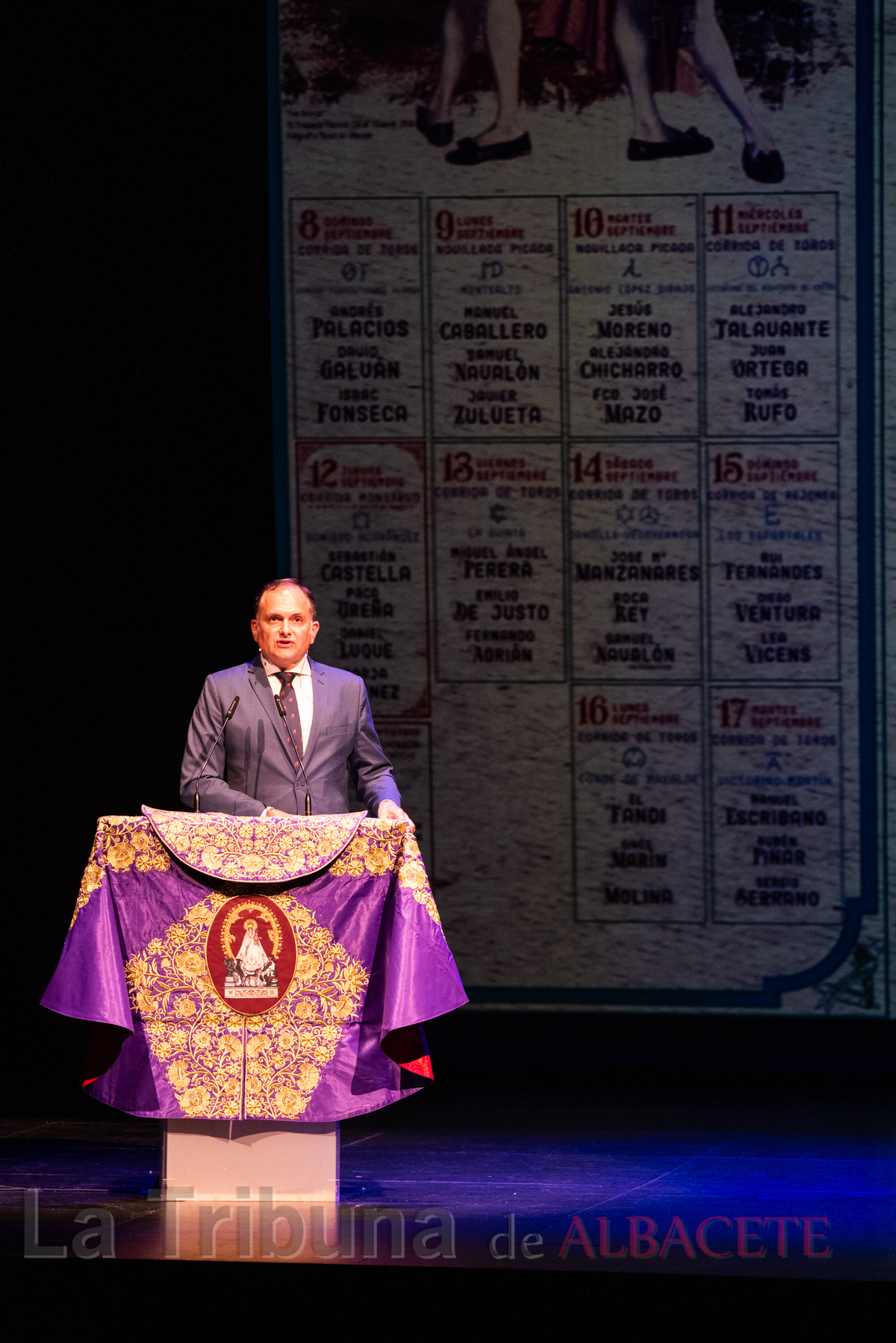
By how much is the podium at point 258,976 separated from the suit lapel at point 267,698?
1.01ft

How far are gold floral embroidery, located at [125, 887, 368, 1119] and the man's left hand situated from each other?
0.86ft

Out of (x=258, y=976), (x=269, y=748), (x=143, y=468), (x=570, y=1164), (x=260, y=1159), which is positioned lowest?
(x=570, y=1164)

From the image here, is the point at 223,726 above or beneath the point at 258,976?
above

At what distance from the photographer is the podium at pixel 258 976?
11.3 feet

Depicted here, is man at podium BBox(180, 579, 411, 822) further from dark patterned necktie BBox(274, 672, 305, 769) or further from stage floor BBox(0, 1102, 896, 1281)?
stage floor BBox(0, 1102, 896, 1281)

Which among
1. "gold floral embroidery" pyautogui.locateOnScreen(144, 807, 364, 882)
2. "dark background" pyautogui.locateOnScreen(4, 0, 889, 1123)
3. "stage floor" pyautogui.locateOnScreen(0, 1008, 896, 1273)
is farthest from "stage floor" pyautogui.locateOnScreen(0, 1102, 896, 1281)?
"gold floral embroidery" pyautogui.locateOnScreen(144, 807, 364, 882)

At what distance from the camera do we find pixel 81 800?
16.8ft

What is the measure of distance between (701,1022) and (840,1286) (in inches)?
81.5

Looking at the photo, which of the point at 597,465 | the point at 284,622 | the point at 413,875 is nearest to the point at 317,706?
the point at 284,622

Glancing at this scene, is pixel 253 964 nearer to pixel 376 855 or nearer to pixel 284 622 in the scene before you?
pixel 376 855

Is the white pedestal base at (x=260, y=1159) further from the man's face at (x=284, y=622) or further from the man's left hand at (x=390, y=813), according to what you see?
the man's face at (x=284, y=622)

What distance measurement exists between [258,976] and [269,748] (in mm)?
562

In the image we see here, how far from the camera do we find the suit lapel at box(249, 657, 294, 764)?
3.78 m

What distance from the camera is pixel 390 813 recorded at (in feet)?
11.7
